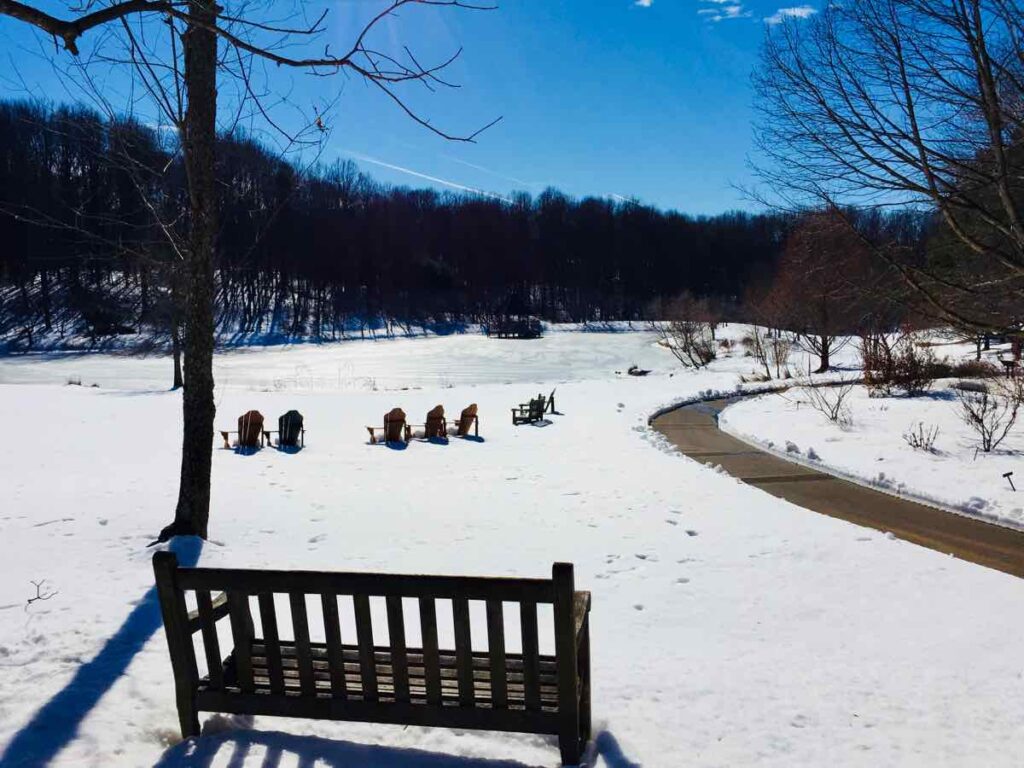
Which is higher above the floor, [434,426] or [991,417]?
[991,417]

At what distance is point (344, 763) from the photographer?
2.94 m

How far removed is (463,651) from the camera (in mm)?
2754

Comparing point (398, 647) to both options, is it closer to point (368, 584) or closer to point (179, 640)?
point (368, 584)

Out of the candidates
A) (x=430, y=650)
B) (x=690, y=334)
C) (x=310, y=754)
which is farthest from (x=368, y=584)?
(x=690, y=334)

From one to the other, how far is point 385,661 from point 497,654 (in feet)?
2.14

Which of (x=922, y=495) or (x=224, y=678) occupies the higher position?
(x=224, y=678)

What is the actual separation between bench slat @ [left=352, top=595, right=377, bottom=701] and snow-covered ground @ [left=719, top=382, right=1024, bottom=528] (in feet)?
27.7

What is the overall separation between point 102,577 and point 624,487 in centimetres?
682

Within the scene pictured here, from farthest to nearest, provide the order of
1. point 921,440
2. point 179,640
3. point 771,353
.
Result: point 771,353
point 921,440
point 179,640

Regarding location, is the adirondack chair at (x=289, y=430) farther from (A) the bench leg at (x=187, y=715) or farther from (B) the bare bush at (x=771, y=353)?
(B) the bare bush at (x=771, y=353)

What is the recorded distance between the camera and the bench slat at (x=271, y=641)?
2834 millimetres

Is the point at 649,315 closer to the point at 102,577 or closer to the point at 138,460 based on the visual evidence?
the point at 138,460

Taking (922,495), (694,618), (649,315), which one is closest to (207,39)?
(694,618)

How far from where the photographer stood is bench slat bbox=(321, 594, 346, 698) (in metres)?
2.77
